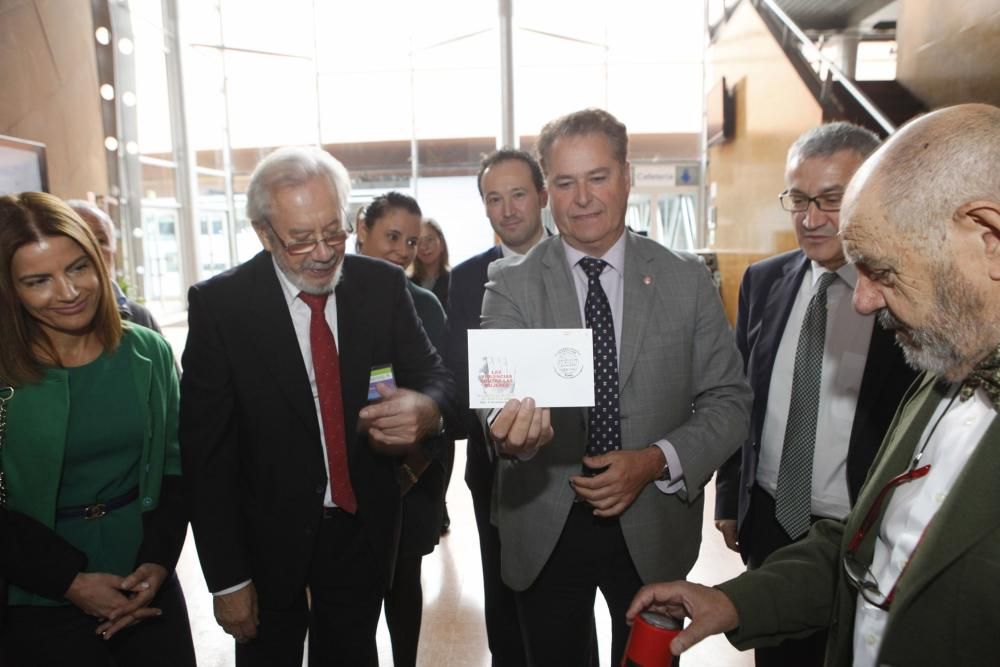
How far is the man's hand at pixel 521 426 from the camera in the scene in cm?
128

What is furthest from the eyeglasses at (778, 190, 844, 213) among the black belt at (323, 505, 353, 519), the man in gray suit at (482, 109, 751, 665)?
the black belt at (323, 505, 353, 519)

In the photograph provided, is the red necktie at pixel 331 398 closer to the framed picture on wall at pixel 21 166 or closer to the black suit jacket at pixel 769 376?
the black suit jacket at pixel 769 376

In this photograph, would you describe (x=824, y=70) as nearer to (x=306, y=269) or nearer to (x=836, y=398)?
(x=836, y=398)

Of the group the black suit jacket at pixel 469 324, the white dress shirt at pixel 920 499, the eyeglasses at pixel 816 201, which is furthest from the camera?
the black suit jacket at pixel 469 324

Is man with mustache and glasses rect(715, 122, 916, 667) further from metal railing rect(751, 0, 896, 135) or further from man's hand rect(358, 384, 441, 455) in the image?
metal railing rect(751, 0, 896, 135)

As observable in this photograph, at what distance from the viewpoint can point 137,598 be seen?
1.58 metres

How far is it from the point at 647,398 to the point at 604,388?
104 mm

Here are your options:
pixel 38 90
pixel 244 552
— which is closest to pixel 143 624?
pixel 244 552

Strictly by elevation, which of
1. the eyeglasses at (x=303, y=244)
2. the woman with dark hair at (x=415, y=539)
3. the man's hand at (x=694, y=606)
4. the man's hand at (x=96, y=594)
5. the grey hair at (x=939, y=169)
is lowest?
the woman with dark hair at (x=415, y=539)

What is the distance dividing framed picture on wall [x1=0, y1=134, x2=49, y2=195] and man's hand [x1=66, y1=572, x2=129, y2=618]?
10.4 ft

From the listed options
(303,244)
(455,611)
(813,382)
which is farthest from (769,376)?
(455,611)

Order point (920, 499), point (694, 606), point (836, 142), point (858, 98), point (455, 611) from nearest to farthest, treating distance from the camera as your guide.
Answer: point (920, 499) → point (694, 606) → point (836, 142) → point (455, 611) → point (858, 98)

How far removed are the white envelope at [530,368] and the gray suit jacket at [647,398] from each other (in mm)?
261

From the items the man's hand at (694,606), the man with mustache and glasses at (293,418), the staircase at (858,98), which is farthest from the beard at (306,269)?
the staircase at (858,98)
